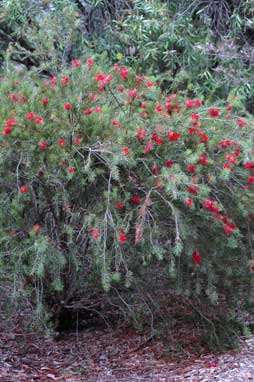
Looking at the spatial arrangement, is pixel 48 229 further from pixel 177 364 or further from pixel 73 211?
pixel 177 364

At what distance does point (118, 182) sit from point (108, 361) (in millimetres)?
2100

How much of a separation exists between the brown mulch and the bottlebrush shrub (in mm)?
691

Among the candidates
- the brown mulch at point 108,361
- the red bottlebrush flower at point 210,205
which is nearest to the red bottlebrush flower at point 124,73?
the red bottlebrush flower at point 210,205

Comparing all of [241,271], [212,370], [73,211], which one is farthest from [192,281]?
[73,211]

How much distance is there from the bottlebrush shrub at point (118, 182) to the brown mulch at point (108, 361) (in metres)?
0.69

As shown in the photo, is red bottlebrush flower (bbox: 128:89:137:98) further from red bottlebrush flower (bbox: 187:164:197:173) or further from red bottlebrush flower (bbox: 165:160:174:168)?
red bottlebrush flower (bbox: 187:164:197:173)

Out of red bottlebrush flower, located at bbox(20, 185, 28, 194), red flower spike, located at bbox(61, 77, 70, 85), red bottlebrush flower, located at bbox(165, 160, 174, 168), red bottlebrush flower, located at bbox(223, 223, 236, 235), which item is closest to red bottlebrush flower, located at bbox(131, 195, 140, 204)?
red bottlebrush flower, located at bbox(165, 160, 174, 168)

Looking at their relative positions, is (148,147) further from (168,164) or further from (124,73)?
(124,73)

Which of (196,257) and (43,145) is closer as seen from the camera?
(43,145)

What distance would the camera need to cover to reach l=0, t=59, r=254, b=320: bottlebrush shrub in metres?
4.43

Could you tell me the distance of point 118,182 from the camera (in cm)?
459

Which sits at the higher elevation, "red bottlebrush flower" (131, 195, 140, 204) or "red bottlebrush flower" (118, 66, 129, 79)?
"red bottlebrush flower" (118, 66, 129, 79)

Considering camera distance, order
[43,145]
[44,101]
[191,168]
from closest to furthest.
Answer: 1. [43,145]
2. [191,168]
3. [44,101]

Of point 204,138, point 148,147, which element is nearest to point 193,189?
point 148,147
